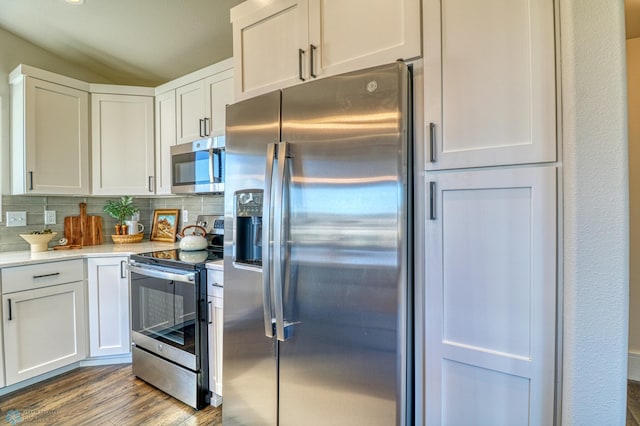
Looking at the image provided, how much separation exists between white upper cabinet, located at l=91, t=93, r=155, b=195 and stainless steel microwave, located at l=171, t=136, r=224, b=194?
0.43 metres

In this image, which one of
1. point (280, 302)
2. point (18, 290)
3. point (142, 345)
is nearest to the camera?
point (280, 302)

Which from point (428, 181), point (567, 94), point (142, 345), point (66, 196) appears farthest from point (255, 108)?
point (66, 196)

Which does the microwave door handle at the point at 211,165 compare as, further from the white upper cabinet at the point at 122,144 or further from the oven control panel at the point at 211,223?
the white upper cabinet at the point at 122,144

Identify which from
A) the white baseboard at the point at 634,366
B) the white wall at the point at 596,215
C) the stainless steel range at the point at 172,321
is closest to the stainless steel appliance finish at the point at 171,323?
the stainless steel range at the point at 172,321

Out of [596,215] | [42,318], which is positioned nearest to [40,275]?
[42,318]

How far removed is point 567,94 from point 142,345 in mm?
2629

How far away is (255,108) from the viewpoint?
4.86ft

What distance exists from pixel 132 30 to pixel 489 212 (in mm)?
2651

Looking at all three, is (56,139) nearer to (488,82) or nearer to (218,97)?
(218,97)

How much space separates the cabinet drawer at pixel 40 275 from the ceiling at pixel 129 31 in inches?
67.0

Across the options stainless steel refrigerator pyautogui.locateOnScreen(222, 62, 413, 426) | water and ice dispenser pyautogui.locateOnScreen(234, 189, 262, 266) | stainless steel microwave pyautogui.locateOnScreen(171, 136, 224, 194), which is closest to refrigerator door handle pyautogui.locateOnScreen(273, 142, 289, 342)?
stainless steel refrigerator pyautogui.locateOnScreen(222, 62, 413, 426)

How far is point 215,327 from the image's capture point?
6.08 feet

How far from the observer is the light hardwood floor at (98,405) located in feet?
5.97

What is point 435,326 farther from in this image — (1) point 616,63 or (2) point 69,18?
(2) point 69,18
